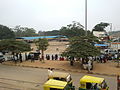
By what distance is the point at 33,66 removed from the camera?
1962 cm

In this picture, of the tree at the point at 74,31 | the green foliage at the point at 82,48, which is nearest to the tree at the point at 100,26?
the tree at the point at 74,31

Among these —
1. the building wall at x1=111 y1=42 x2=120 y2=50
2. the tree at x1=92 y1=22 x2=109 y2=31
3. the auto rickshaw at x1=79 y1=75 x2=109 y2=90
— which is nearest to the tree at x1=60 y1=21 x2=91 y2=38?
the tree at x1=92 y1=22 x2=109 y2=31

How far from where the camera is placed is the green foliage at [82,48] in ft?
55.5

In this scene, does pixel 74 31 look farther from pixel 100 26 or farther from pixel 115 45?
pixel 115 45

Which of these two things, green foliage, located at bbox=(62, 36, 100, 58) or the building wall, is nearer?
green foliage, located at bbox=(62, 36, 100, 58)

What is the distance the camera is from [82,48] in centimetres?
1764

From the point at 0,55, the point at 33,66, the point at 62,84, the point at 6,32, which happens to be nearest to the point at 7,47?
the point at 0,55

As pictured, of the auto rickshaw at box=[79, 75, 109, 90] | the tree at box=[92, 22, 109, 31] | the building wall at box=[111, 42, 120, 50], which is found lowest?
the auto rickshaw at box=[79, 75, 109, 90]

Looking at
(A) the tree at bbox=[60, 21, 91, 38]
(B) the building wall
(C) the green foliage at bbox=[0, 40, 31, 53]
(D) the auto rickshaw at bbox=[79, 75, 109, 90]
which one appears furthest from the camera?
(A) the tree at bbox=[60, 21, 91, 38]

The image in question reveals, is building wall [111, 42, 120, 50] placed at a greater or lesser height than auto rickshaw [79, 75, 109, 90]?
greater

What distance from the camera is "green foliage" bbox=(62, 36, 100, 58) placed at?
55.5ft

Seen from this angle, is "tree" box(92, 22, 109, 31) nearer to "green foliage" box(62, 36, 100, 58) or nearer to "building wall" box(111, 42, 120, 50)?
"building wall" box(111, 42, 120, 50)

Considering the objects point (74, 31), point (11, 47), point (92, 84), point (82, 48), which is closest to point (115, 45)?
point (82, 48)

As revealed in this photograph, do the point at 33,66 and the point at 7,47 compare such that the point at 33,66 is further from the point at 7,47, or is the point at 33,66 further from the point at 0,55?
the point at 0,55
